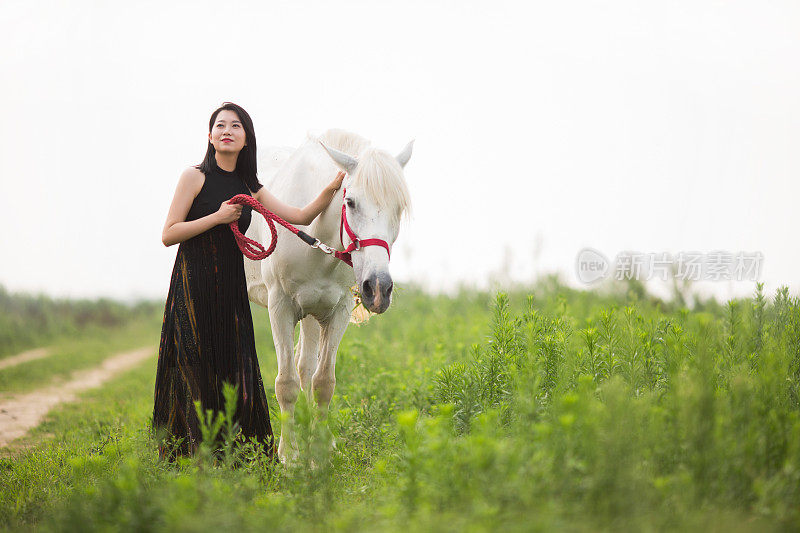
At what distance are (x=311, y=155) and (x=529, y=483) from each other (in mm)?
3196

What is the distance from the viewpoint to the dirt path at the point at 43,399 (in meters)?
6.28

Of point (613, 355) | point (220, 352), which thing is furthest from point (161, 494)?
point (613, 355)

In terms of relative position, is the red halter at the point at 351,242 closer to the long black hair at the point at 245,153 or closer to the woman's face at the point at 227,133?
the long black hair at the point at 245,153

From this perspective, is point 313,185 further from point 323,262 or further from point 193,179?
point 193,179

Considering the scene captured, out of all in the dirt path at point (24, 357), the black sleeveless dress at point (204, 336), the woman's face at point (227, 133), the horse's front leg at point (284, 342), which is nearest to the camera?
the black sleeveless dress at point (204, 336)

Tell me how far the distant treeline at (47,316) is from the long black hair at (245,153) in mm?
11667

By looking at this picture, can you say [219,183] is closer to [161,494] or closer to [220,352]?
[220,352]

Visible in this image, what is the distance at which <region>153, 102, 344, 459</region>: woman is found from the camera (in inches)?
153

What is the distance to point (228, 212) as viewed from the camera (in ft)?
12.7

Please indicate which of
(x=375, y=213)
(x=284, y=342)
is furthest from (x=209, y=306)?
(x=375, y=213)

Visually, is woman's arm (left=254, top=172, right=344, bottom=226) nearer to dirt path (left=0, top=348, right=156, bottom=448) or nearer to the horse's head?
the horse's head

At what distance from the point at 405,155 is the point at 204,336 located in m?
1.91

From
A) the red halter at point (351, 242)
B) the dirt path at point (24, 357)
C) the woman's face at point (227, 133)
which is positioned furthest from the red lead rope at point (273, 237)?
the dirt path at point (24, 357)

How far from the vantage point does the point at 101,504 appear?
2.65m
